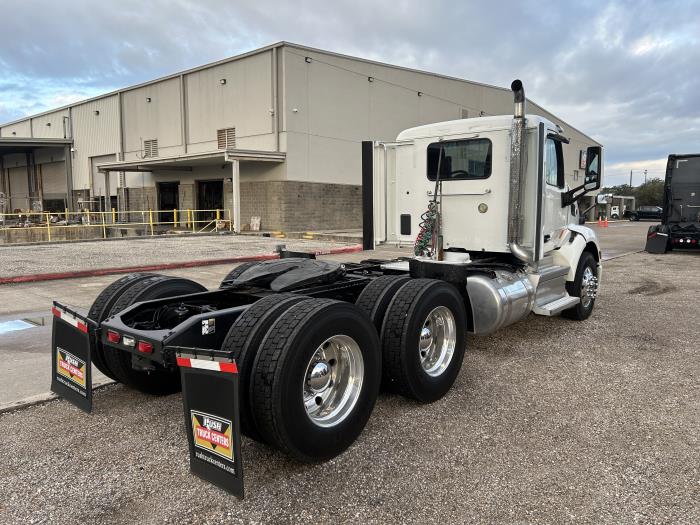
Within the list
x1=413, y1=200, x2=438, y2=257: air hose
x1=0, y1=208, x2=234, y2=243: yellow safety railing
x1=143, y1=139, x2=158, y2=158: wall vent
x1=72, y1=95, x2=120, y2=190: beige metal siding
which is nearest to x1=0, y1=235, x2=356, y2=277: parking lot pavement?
x1=0, y1=208, x2=234, y2=243: yellow safety railing

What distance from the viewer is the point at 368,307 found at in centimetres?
416

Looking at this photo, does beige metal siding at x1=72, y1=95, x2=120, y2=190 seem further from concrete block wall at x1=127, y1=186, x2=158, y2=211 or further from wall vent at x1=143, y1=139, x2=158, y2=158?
concrete block wall at x1=127, y1=186, x2=158, y2=211

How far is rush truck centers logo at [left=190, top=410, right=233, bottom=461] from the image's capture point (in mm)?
2656

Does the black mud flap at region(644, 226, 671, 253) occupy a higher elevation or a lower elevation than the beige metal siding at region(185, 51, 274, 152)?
lower

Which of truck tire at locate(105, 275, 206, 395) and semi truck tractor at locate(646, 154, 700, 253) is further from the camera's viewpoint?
semi truck tractor at locate(646, 154, 700, 253)

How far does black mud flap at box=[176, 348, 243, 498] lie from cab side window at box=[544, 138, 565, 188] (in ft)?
15.6

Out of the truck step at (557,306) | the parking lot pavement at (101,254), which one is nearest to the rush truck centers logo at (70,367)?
the truck step at (557,306)

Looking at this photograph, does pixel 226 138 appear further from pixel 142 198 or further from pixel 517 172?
pixel 517 172

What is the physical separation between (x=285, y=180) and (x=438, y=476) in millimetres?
25203

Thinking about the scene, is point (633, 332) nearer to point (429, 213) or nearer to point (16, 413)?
point (429, 213)

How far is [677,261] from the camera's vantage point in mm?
15070

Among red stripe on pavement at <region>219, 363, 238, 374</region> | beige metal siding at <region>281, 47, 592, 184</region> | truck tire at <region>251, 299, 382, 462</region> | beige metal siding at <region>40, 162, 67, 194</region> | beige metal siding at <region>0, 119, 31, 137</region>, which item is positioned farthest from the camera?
beige metal siding at <region>0, 119, 31, 137</region>

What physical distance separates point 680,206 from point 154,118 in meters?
30.7

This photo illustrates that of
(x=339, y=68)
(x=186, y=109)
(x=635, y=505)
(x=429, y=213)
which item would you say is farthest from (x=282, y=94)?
(x=635, y=505)
